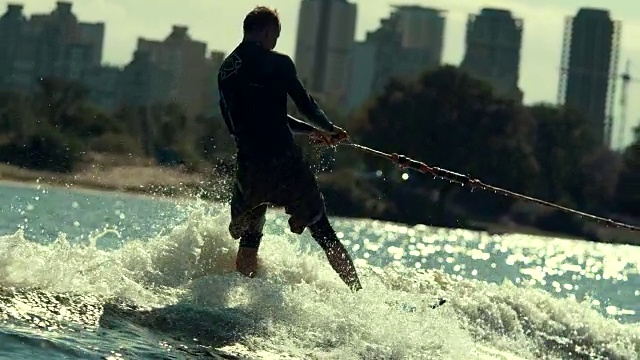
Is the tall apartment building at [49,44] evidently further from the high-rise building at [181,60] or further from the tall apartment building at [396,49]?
the tall apartment building at [396,49]

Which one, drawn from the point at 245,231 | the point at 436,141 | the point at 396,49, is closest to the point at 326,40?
the point at 396,49

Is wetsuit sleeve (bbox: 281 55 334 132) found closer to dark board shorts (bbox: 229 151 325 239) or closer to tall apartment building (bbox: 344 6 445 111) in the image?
dark board shorts (bbox: 229 151 325 239)

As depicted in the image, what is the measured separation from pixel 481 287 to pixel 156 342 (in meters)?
3.82

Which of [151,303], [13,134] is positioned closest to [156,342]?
[151,303]

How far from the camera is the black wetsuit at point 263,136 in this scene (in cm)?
938

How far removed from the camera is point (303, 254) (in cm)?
1047

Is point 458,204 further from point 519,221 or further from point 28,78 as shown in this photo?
point 28,78

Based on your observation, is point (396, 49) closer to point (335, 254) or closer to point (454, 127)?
point (454, 127)

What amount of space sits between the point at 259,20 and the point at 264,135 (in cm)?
76

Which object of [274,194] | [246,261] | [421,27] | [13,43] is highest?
[421,27]

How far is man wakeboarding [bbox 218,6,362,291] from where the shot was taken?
30.8 feet

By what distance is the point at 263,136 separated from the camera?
30.9ft

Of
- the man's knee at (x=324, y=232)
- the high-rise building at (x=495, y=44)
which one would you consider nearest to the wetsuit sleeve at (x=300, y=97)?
the man's knee at (x=324, y=232)

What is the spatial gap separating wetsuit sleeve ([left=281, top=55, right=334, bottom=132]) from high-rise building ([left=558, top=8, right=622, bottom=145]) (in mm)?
144407
